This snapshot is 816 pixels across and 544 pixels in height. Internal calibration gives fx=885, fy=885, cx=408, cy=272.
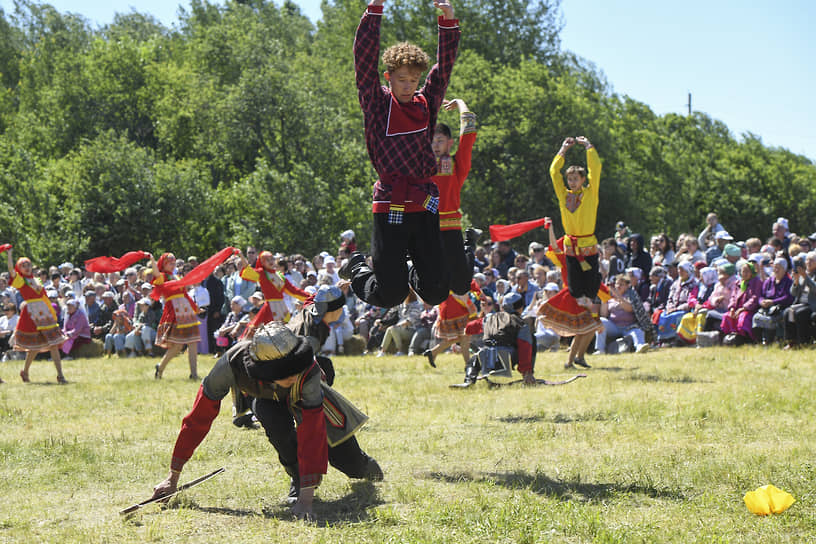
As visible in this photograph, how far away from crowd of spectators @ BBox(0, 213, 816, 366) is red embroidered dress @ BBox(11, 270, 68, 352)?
158 cm

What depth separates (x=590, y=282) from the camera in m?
9.92

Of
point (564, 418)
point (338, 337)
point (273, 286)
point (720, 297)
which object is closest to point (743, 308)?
point (720, 297)

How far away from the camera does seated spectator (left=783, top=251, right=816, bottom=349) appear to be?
11680 millimetres

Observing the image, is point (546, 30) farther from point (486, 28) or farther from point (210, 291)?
point (210, 291)

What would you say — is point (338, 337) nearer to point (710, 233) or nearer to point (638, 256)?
point (638, 256)

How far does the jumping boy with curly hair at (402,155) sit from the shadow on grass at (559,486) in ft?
3.98

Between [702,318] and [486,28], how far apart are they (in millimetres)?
26233

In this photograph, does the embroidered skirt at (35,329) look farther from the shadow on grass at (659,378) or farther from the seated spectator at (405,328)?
the shadow on grass at (659,378)

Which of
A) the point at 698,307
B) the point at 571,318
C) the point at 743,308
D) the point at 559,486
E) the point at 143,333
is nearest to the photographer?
the point at 559,486

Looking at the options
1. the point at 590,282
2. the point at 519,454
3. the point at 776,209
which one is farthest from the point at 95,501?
the point at 776,209

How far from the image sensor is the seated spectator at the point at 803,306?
11.7 meters

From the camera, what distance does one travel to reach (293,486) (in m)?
5.36

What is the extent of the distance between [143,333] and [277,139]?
13151mm

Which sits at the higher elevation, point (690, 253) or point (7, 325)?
point (690, 253)
